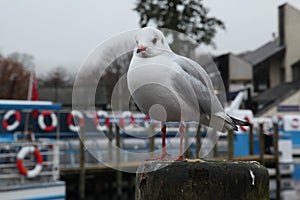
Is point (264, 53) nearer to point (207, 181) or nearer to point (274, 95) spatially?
point (274, 95)

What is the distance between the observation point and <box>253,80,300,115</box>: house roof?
119 feet

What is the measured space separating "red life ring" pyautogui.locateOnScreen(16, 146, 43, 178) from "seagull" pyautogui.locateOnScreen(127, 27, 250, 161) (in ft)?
31.8

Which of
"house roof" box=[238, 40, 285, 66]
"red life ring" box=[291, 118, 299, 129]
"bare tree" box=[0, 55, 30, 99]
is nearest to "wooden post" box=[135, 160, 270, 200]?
"red life ring" box=[291, 118, 299, 129]

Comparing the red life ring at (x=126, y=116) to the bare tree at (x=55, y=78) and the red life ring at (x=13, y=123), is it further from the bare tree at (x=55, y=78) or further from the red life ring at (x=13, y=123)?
the bare tree at (x=55, y=78)

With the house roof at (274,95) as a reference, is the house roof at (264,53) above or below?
above

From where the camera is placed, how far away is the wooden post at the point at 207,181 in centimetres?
204

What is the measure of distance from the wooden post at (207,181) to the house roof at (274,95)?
3446cm

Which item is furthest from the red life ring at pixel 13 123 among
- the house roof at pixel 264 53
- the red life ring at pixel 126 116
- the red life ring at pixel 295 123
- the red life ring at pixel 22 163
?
the house roof at pixel 264 53

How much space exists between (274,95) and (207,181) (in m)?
38.1

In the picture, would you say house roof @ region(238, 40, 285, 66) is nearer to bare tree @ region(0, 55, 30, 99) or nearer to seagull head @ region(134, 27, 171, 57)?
Result: bare tree @ region(0, 55, 30, 99)

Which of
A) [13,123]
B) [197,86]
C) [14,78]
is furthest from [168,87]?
[14,78]

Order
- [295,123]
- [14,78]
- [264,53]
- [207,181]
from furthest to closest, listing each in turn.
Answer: [264,53] < [14,78] < [295,123] < [207,181]

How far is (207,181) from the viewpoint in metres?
2.06

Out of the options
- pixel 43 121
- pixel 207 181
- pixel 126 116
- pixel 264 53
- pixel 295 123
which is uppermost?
pixel 264 53
